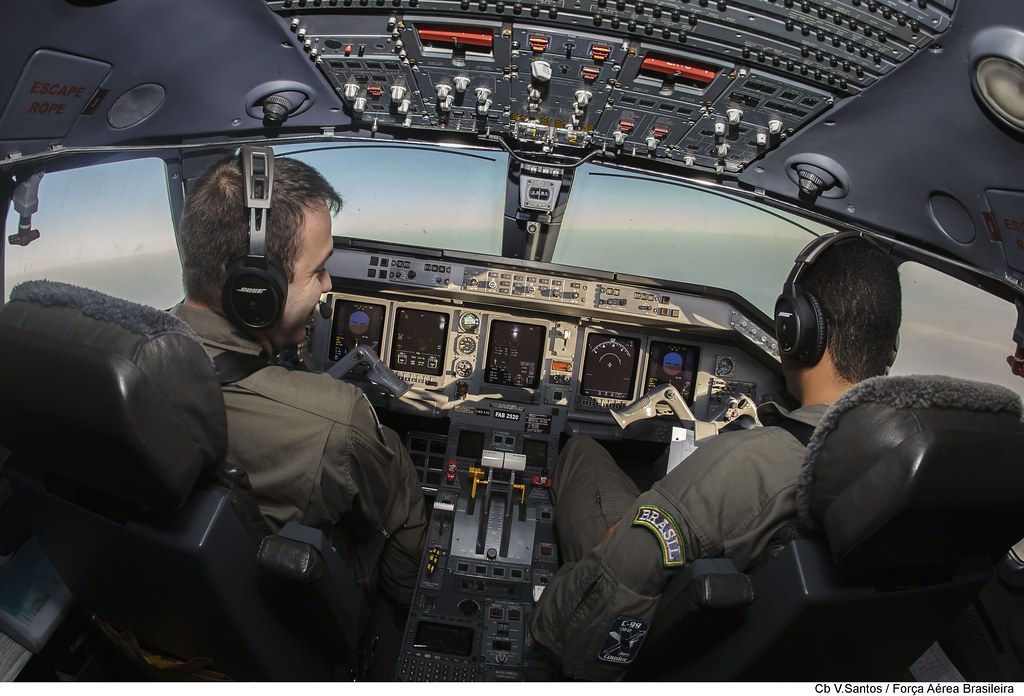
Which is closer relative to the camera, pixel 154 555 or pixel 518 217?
pixel 154 555

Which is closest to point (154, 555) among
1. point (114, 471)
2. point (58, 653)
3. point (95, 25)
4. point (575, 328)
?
point (114, 471)

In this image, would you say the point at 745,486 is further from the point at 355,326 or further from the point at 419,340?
the point at 355,326

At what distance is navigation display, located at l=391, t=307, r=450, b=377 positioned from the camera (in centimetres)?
321

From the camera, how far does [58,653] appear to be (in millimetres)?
1729

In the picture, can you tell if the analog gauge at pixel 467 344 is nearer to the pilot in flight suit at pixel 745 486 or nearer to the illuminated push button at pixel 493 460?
the illuminated push button at pixel 493 460

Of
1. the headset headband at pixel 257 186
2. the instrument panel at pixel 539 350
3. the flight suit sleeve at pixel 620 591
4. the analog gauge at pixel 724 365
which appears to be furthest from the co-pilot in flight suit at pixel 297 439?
the analog gauge at pixel 724 365

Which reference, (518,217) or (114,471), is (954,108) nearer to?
(518,217)

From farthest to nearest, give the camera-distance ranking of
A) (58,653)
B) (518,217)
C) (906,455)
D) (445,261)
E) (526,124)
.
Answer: (518,217), (445,261), (526,124), (58,653), (906,455)

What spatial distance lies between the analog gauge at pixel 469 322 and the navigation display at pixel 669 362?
0.93 metres

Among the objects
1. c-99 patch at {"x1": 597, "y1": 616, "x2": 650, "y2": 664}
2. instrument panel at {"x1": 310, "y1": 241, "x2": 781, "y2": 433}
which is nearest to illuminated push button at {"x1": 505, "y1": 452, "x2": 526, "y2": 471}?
instrument panel at {"x1": 310, "y1": 241, "x2": 781, "y2": 433}

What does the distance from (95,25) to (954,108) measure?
8.42 feet

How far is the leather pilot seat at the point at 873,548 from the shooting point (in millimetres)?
926

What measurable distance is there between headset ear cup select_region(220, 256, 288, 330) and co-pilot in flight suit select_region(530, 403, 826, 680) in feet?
3.11

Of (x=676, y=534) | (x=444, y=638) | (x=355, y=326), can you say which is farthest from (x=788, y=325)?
(x=355, y=326)
